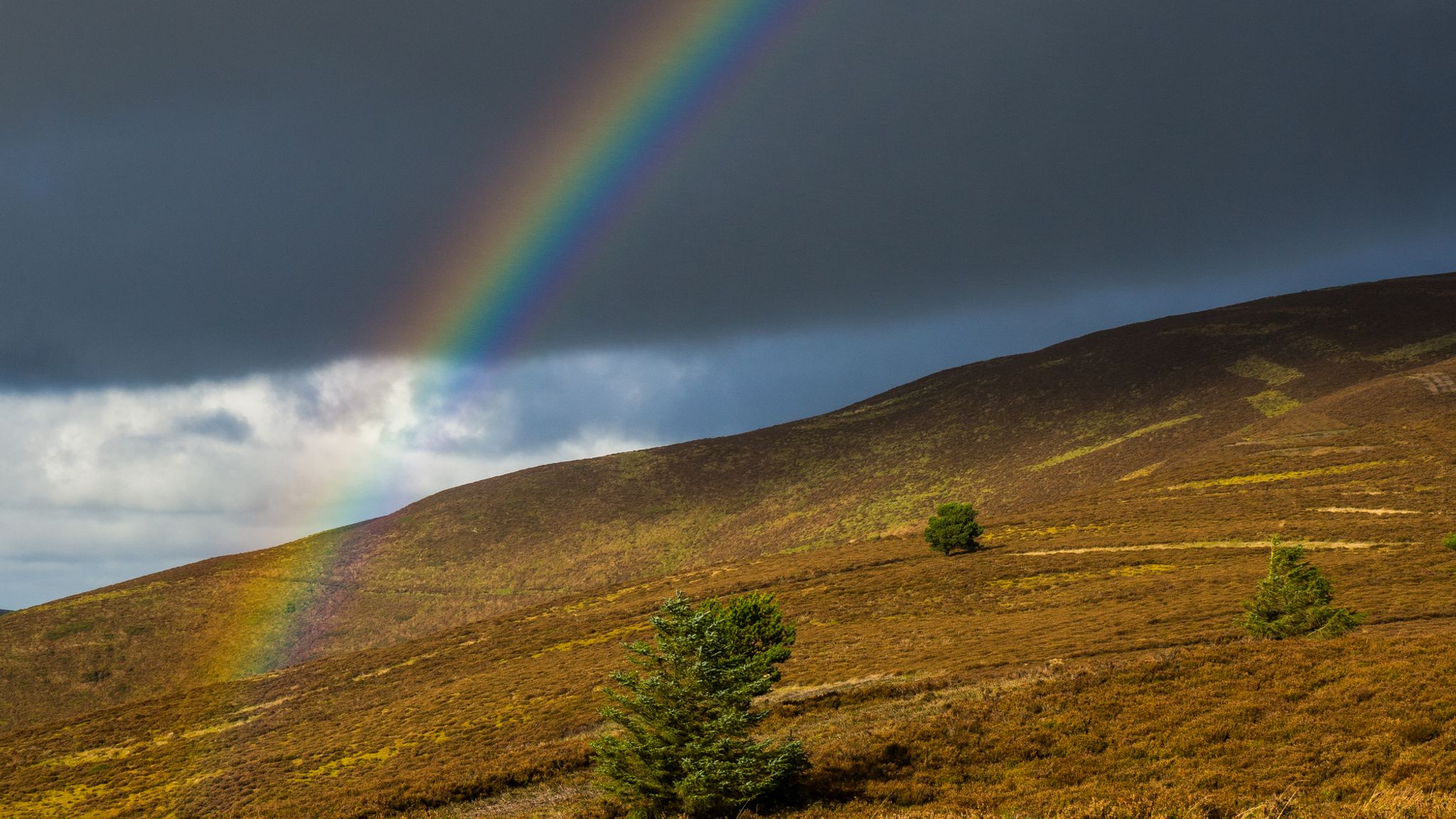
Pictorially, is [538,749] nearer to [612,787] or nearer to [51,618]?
[612,787]

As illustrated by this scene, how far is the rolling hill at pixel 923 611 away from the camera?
17094mm

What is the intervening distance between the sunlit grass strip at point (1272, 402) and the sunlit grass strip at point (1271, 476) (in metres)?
31.5

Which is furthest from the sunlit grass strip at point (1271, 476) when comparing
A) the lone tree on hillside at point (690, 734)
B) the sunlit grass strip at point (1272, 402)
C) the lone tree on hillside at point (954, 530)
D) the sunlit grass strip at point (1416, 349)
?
the lone tree on hillside at point (690, 734)

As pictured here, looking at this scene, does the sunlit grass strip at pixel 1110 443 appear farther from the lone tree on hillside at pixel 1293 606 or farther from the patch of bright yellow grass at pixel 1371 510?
the lone tree on hillside at pixel 1293 606

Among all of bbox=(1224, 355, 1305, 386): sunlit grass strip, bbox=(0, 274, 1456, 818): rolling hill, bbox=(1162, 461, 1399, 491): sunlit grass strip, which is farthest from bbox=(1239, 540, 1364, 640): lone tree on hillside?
bbox=(1224, 355, 1305, 386): sunlit grass strip

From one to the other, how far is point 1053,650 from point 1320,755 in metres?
15.9

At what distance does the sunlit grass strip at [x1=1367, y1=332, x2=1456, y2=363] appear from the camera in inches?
4166

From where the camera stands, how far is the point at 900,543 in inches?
2963

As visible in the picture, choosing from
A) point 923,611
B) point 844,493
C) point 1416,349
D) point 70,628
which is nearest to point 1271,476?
point 923,611

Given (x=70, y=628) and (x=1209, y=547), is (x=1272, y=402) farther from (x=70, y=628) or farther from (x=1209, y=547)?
(x=70, y=628)

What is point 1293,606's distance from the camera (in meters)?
25.8

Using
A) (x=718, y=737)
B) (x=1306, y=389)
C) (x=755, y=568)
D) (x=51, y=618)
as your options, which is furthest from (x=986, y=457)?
(x=51, y=618)

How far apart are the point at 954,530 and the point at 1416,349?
89.9 meters

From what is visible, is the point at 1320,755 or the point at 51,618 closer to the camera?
the point at 1320,755
